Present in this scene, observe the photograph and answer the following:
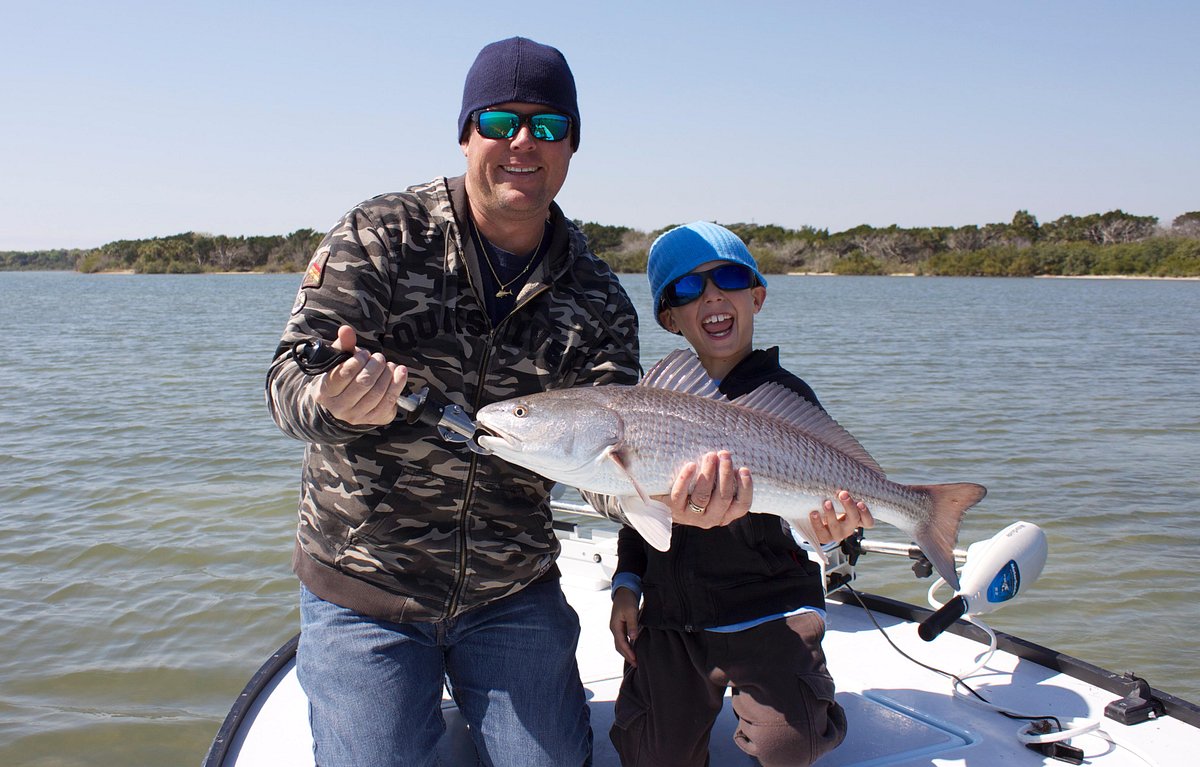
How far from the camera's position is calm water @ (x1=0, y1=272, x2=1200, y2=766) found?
5.69m

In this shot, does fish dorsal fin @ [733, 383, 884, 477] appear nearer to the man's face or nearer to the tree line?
the man's face

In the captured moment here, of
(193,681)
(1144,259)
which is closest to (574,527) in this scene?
(193,681)

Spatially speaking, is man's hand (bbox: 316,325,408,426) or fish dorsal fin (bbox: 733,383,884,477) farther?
fish dorsal fin (bbox: 733,383,884,477)

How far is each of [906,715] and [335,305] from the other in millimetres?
2825

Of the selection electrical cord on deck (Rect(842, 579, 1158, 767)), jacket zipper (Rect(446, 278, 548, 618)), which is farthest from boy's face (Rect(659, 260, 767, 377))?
electrical cord on deck (Rect(842, 579, 1158, 767))

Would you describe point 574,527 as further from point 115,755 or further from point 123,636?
point 123,636

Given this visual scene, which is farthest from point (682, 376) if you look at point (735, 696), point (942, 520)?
point (735, 696)

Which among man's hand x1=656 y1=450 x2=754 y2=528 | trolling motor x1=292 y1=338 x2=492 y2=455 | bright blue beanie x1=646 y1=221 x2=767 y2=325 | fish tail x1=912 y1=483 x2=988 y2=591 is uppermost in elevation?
bright blue beanie x1=646 y1=221 x2=767 y2=325

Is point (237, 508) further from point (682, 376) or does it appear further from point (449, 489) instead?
point (682, 376)

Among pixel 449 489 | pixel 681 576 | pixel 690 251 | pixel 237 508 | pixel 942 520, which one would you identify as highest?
pixel 690 251

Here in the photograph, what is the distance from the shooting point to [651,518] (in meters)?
2.98

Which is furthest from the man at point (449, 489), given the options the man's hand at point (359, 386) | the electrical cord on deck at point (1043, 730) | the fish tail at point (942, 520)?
the electrical cord on deck at point (1043, 730)

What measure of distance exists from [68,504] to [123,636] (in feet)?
12.0

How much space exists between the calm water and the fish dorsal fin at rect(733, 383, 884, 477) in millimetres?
3822
